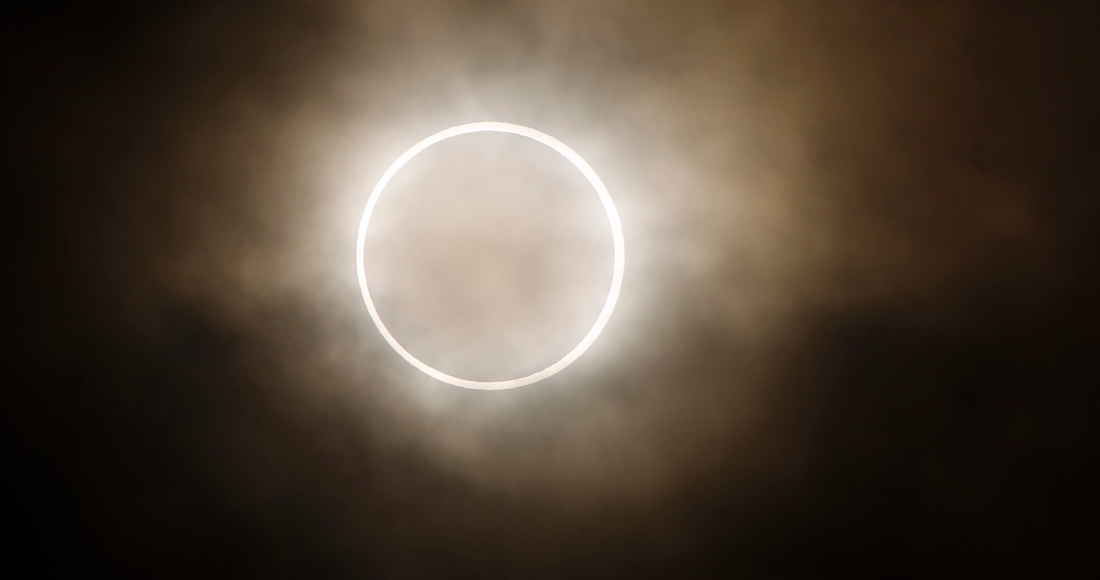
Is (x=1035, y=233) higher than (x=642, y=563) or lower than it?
higher

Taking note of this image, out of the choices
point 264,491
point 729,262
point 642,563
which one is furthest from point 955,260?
point 264,491

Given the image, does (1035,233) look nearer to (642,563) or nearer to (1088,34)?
(1088,34)

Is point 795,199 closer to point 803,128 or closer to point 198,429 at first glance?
point 803,128

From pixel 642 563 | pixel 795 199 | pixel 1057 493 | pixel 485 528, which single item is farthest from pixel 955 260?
pixel 485 528

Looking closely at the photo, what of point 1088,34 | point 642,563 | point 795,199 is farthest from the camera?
point 642,563

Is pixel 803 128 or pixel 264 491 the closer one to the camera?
pixel 803 128

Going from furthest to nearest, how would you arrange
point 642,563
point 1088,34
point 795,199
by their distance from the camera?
point 642,563 < point 795,199 < point 1088,34

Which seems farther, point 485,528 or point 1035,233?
point 485,528

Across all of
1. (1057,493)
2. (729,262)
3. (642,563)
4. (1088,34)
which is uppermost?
(1088,34)

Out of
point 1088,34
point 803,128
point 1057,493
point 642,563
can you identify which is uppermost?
point 1088,34
